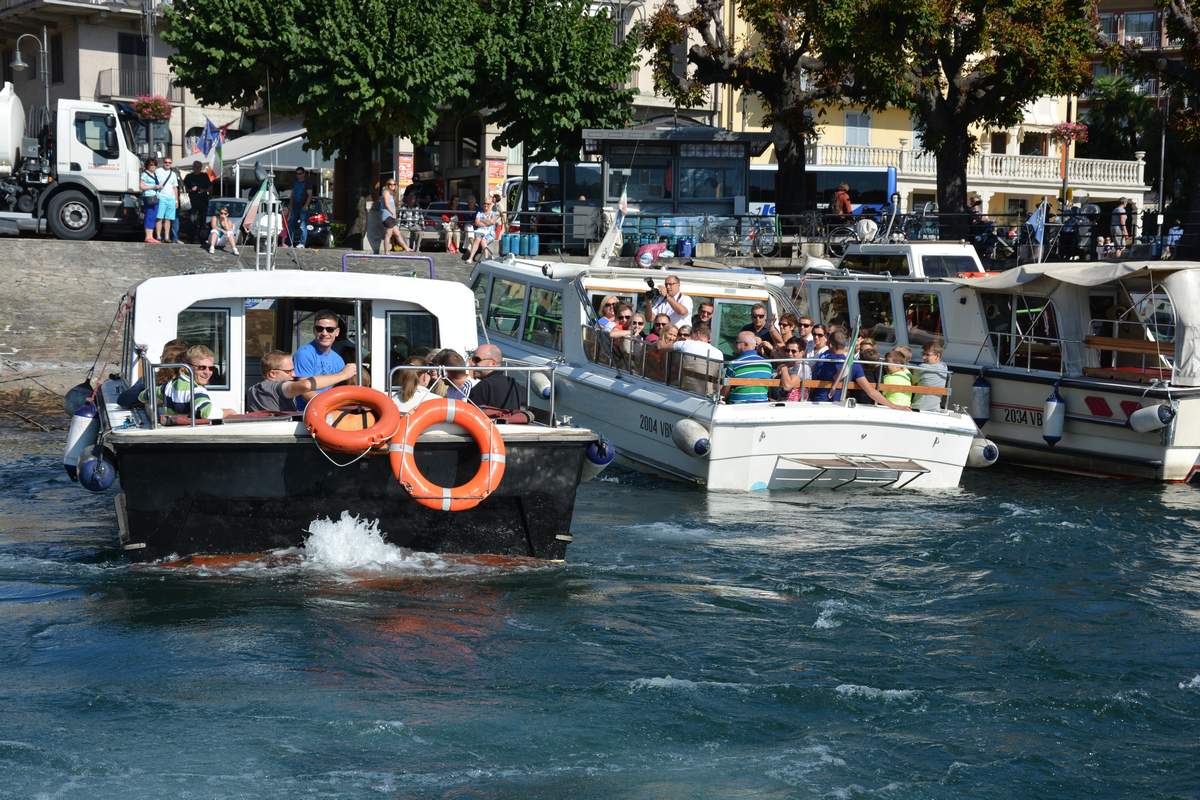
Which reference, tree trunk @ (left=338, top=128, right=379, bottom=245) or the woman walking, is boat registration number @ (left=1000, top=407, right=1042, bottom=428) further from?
tree trunk @ (left=338, top=128, right=379, bottom=245)

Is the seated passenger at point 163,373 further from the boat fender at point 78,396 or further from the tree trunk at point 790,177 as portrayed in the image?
the tree trunk at point 790,177

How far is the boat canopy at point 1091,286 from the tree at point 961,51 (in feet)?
32.8

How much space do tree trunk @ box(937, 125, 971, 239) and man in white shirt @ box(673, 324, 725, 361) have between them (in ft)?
46.1

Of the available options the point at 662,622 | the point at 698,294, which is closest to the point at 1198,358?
the point at 698,294

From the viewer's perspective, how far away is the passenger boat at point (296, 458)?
32.9 ft

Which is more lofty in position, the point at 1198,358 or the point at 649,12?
the point at 649,12

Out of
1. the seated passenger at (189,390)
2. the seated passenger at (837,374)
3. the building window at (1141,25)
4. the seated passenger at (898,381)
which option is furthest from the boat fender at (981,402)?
the building window at (1141,25)

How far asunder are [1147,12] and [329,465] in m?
61.7

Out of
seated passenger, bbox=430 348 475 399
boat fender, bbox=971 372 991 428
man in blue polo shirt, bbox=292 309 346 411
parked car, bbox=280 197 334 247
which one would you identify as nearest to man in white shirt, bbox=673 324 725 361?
boat fender, bbox=971 372 991 428

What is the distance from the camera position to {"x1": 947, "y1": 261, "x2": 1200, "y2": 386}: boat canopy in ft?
53.3

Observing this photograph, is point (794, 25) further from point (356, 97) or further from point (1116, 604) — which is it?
point (1116, 604)

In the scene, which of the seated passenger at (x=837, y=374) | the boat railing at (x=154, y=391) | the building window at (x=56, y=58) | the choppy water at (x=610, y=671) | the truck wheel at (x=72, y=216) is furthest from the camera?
the building window at (x=56, y=58)

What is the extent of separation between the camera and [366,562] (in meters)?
10.5

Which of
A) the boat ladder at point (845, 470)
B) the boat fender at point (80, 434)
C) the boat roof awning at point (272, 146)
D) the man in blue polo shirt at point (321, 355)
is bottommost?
the boat ladder at point (845, 470)
